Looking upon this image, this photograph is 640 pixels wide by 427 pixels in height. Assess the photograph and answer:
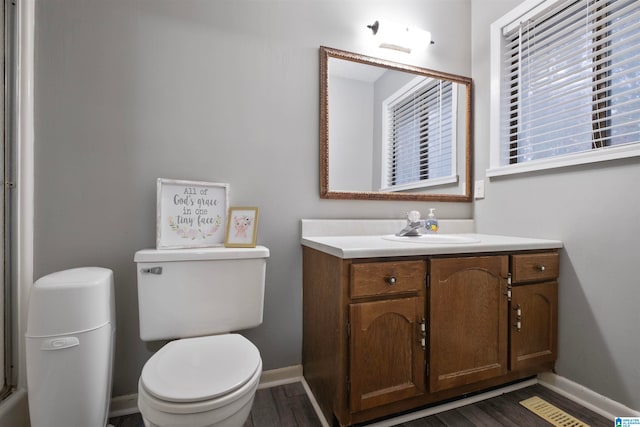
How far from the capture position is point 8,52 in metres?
1.14

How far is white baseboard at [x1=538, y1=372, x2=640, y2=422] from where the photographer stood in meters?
1.27

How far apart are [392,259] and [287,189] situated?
69cm

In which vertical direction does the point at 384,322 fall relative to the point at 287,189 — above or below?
below

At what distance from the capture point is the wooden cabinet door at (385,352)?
1.11 meters

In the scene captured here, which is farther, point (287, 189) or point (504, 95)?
point (504, 95)

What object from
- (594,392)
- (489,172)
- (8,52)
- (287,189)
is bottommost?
(594,392)

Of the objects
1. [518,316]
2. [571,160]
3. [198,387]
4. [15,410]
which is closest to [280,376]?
[198,387]

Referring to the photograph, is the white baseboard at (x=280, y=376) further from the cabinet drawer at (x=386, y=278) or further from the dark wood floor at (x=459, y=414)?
the cabinet drawer at (x=386, y=278)

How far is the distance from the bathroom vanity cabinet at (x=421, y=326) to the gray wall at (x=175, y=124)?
1.18 ft

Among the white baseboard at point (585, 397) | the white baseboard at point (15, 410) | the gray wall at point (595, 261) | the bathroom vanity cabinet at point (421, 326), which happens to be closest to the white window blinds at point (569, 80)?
the gray wall at point (595, 261)

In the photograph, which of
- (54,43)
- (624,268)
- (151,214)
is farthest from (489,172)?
(54,43)

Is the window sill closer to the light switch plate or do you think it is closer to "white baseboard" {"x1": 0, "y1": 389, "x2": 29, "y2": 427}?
the light switch plate

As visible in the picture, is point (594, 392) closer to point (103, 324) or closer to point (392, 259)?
point (392, 259)

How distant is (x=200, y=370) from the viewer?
945mm
